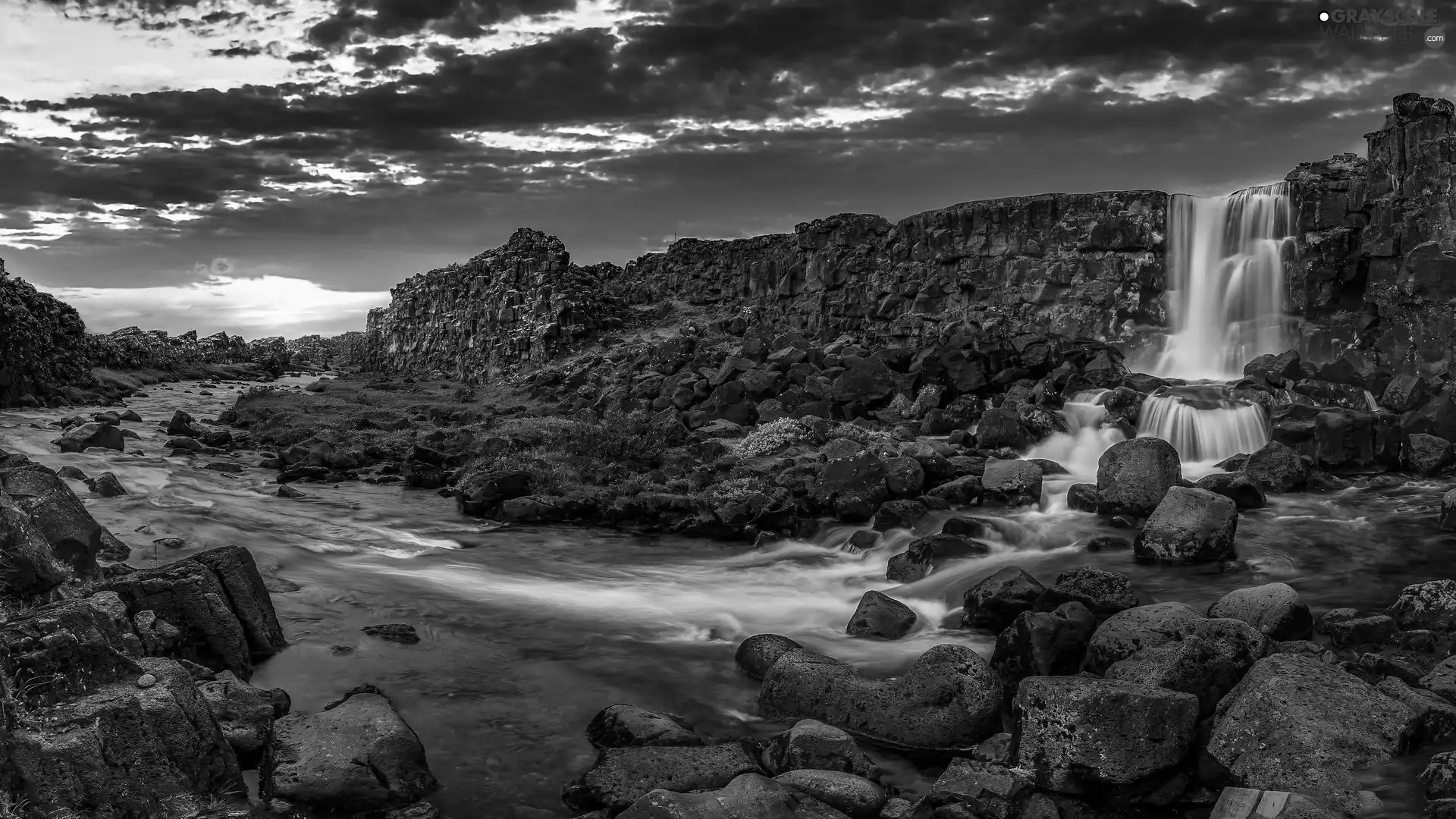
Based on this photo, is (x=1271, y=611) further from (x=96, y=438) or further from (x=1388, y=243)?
(x=96, y=438)

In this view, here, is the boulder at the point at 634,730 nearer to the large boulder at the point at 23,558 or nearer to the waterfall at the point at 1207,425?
the large boulder at the point at 23,558

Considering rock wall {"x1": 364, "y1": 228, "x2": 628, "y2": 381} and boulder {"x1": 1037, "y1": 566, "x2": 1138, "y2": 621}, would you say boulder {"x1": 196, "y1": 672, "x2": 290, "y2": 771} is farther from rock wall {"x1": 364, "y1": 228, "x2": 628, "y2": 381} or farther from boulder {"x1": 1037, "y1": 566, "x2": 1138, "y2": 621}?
rock wall {"x1": 364, "y1": 228, "x2": 628, "y2": 381}

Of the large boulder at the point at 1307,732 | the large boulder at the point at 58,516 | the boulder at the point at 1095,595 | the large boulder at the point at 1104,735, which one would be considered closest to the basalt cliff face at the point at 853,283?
the boulder at the point at 1095,595

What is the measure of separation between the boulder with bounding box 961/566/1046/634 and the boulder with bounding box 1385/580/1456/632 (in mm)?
4345

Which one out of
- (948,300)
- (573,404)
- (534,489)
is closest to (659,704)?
(534,489)

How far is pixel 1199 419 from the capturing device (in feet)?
83.7

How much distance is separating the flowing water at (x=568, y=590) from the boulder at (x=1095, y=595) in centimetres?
108

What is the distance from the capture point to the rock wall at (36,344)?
39.3 meters

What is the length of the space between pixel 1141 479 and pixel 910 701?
38.3 ft

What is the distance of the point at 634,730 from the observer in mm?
9695

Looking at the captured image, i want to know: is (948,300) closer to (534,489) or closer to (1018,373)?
(1018,373)

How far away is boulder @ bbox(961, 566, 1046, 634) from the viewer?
13.1 meters

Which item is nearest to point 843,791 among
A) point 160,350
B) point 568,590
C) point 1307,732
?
point 1307,732

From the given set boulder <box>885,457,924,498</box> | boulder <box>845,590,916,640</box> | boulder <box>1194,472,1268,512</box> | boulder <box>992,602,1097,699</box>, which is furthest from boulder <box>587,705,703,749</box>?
boulder <box>1194,472,1268,512</box>
